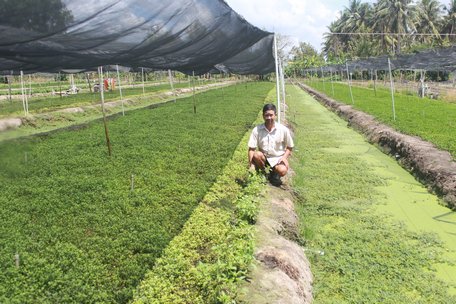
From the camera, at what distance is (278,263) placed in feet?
12.3

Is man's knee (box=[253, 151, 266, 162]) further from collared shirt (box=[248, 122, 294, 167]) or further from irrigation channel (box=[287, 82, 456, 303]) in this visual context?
irrigation channel (box=[287, 82, 456, 303])

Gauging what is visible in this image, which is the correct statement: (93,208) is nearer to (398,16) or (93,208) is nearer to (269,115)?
(269,115)

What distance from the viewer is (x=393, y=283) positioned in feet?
12.7

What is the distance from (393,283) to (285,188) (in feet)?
8.22

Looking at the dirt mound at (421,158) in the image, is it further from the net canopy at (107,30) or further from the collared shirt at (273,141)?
the net canopy at (107,30)

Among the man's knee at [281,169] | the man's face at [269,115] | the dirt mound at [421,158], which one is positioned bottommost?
the dirt mound at [421,158]

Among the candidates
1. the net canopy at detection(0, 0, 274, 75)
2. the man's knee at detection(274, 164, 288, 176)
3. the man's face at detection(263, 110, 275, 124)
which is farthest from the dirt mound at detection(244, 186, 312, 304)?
the net canopy at detection(0, 0, 274, 75)

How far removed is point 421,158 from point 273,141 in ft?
11.4

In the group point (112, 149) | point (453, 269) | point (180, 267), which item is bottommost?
point (453, 269)

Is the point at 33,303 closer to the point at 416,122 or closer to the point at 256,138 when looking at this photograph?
the point at 256,138

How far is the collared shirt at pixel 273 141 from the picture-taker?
233 inches

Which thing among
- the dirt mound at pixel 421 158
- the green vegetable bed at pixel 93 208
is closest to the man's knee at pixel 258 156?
the green vegetable bed at pixel 93 208

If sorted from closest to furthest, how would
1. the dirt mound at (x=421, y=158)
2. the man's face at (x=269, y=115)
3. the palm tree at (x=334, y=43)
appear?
the man's face at (x=269, y=115) < the dirt mound at (x=421, y=158) < the palm tree at (x=334, y=43)

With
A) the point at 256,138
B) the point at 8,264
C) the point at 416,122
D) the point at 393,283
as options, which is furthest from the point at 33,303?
the point at 416,122
